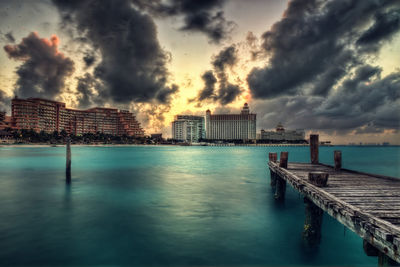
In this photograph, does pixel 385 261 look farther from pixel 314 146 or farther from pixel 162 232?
pixel 314 146

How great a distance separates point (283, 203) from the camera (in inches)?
681

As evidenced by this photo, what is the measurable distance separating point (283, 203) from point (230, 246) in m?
8.40

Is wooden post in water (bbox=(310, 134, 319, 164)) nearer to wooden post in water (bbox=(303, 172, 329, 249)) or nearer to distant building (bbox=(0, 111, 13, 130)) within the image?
wooden post in water (bbox=(303, 172, 329, 249))

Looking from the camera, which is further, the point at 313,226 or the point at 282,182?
the point at 282,182

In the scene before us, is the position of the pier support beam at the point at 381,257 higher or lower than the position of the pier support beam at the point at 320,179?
lower

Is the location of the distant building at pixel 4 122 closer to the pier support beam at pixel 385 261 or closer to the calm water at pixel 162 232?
the calm water at pixel 162 232

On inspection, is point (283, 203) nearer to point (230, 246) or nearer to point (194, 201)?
point (194, 201)

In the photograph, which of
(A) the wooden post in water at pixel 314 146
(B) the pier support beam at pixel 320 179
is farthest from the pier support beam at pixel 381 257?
(A) the wooden post in water at pixel 314 146

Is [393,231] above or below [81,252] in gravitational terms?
above

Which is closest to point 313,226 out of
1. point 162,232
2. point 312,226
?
point 312,226

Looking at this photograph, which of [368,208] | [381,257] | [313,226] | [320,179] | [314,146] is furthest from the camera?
[314,146]

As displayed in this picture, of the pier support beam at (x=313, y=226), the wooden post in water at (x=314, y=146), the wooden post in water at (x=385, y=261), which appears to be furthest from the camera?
the wooden post in water at (x=314, y=146)

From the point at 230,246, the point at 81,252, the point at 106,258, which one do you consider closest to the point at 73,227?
the point at 81,252

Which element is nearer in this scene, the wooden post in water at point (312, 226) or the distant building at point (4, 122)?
the wooden post in water at point (312, 226)
